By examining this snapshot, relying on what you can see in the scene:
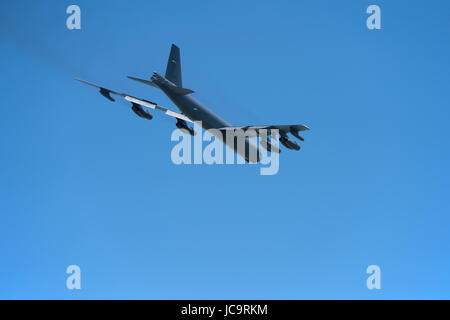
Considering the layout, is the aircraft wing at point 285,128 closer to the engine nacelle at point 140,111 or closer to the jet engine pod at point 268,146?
the jet engine pod at point 268,146

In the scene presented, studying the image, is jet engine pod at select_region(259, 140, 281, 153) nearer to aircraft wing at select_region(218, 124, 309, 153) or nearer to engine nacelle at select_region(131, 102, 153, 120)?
aircraft wing at select_region(218, 124, 309, 153)

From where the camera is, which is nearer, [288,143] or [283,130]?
[283,130]

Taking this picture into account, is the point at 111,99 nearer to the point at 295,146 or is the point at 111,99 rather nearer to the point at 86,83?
the point at 86,83

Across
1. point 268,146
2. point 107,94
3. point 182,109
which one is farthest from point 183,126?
point 268,146

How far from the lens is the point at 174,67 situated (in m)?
30.9

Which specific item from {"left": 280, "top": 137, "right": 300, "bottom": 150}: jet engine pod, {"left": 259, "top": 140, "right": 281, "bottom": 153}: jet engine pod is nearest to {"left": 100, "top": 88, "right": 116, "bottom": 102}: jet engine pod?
{"left": 259, "top": 140, "right": 281, "bottom": 153}: jet engine pod

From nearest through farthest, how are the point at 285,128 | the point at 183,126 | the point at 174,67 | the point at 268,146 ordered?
the point at 285,128 < the point at 268,146 < the point at 183,126 < the point at 174,67

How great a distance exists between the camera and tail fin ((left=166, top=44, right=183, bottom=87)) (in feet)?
100

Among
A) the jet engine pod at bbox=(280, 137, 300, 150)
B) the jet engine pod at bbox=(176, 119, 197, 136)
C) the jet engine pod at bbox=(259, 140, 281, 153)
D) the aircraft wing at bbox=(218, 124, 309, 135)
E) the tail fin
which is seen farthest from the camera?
the tail fin

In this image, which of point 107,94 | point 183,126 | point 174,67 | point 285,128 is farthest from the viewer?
point 174,67

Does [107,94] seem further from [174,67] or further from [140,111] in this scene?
[174,67]

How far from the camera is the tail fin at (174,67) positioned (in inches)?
1205

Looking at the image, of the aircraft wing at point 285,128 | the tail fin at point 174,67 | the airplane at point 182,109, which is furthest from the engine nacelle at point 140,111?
the aircraft wing at point 285,128

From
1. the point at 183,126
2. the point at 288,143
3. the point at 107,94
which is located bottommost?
the point at 288,143
